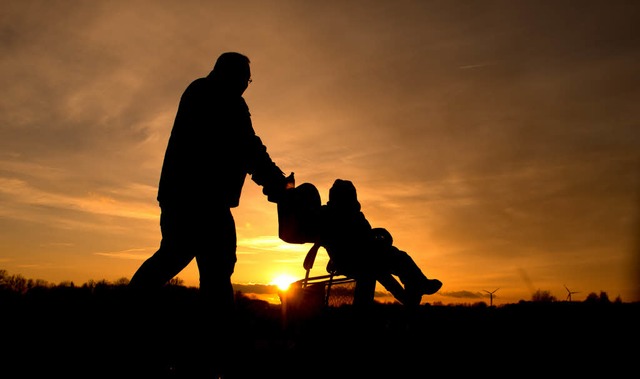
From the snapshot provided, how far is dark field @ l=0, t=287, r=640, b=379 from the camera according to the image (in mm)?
4102

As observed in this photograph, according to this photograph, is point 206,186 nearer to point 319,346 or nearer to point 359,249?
point 359,249

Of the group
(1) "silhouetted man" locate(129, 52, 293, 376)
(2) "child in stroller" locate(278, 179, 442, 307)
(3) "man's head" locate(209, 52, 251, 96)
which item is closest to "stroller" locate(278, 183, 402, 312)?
(2) "child in stroller" locate(278, 179, 442, 307)

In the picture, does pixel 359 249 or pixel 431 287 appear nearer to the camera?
pixel 359 249

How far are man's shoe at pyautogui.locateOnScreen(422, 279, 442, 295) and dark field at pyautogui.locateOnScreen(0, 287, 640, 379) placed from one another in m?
0.39

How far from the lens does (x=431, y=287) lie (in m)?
5.09

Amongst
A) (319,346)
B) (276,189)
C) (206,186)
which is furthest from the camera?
(319,346)

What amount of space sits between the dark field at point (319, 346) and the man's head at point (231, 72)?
202 cm

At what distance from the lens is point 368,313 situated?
4988 mm

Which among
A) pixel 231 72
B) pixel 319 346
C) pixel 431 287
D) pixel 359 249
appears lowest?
pixel 319 346

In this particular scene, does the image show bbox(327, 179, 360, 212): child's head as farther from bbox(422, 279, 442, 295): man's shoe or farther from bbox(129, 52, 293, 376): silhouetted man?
bbox(422, 279, 442, 295): man's shoe

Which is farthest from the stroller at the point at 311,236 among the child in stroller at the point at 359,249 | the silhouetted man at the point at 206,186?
the silhouetted man at the point at 206,186

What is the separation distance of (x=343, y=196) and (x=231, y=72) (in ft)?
5.25

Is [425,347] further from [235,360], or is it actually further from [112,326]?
[112,326]

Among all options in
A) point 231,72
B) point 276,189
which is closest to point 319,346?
point 276,189
